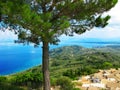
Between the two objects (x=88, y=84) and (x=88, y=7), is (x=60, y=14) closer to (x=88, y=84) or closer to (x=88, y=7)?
(x=88, y=7)

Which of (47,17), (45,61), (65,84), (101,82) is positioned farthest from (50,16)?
(101,82)

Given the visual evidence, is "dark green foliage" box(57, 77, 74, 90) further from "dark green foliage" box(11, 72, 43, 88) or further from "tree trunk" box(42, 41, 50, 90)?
"tree trunk" box(42, 41, 50, 90)

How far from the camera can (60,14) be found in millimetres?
15992

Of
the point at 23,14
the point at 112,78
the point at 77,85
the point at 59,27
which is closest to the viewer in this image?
the point at 23,14

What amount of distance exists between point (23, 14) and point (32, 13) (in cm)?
46

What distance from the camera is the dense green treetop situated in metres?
13.8

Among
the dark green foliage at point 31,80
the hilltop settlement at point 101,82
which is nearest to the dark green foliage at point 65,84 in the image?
the dark green foliage at point 31,80

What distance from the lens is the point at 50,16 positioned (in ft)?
47.6

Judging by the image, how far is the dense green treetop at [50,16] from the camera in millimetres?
13789

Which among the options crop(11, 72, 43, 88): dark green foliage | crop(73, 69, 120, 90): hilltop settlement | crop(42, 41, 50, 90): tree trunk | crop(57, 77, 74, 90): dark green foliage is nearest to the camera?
crop(42, 41, 50, 90): tree trunk

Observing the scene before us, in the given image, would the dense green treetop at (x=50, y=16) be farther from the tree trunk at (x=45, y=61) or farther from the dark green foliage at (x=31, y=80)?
the dark green foliage at (x=31, y=80)

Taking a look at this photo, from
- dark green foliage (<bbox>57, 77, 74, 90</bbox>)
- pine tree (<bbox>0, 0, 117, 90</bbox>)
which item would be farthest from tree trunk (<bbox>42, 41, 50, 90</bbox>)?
dark green foliage (<bbox>57, 77, 74, 90</bbox>)

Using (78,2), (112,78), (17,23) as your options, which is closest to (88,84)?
(112,78)

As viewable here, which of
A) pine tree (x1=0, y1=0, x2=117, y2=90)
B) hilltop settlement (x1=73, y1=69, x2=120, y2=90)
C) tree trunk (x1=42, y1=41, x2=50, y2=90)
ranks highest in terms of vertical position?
pine tree (x1=0, y1=0, x2=117, y2=90)
